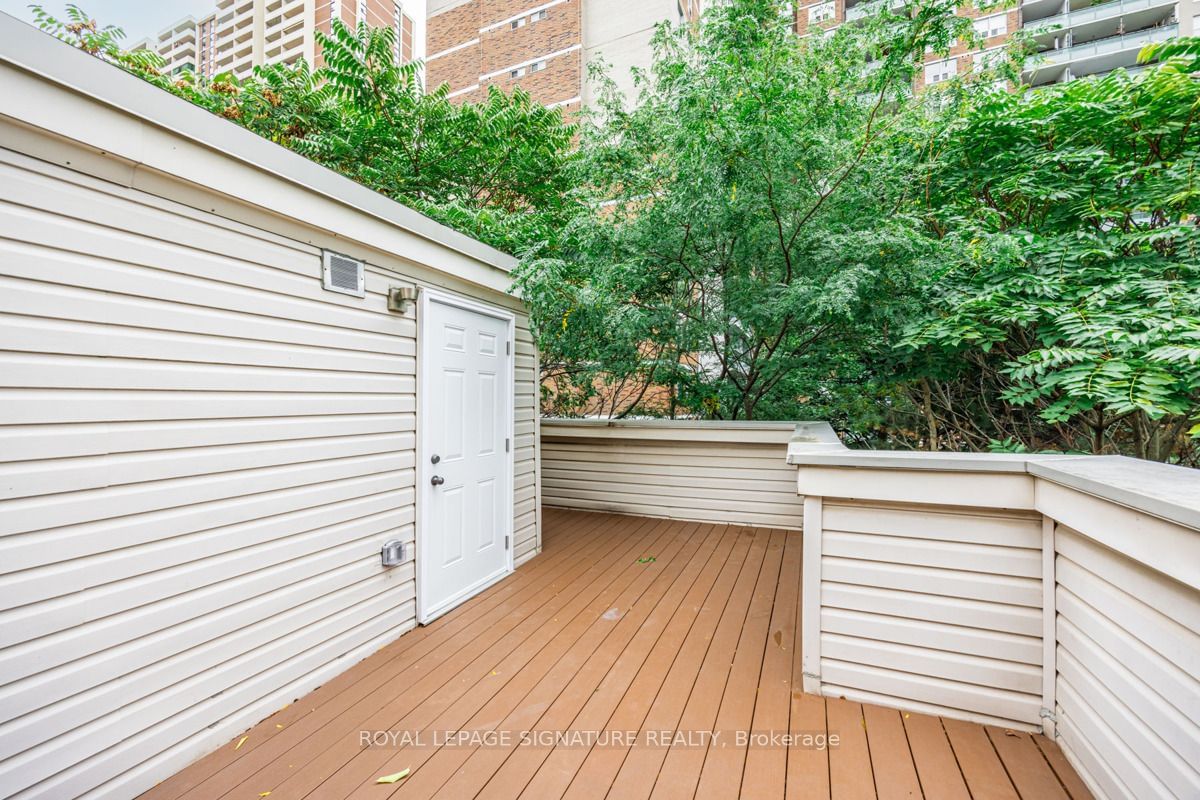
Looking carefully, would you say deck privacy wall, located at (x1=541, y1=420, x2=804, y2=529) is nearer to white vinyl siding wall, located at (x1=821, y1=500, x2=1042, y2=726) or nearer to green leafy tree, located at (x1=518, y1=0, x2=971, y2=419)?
green leafy tree, located at (x1=518, y1=0, x2=971, y2=419)

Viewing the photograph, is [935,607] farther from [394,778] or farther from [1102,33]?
[1102,33]

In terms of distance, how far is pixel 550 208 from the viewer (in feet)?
23.6

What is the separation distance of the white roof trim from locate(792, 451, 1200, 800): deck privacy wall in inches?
99.1

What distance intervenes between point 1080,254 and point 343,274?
4.66m

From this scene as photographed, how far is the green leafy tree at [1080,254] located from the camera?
2816 millimetres

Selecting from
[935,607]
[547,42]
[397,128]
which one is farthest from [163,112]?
[547,42]

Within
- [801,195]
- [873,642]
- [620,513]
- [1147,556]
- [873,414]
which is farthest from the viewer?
[620,513]

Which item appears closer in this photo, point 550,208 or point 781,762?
point 781,762

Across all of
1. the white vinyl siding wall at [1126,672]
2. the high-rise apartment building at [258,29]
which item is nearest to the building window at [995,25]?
the white vinyl siding wall at [1126,672]

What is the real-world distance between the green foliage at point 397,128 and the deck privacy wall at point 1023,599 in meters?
4.58

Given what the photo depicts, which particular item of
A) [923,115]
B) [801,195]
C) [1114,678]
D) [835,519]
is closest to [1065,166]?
[923,115]

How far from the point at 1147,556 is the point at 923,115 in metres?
4.21

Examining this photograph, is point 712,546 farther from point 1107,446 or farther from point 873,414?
point 1107,446

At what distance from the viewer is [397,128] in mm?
6273
